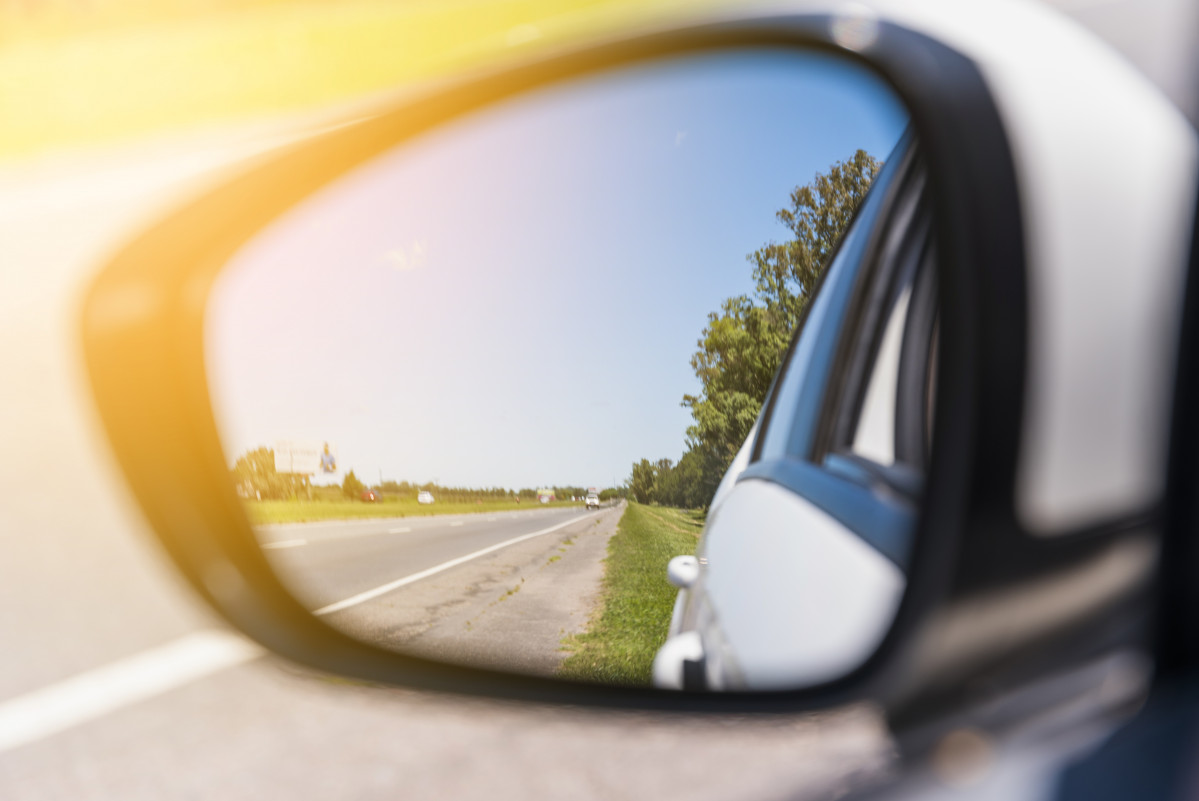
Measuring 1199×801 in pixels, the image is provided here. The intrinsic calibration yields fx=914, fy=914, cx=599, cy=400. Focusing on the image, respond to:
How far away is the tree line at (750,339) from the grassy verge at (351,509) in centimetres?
15

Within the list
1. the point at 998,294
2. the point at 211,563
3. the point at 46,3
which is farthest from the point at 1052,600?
the point at 46,3

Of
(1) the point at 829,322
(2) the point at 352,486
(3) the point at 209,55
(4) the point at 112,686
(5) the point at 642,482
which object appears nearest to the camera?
(5) the point at 642,482

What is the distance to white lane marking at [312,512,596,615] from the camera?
1200mm

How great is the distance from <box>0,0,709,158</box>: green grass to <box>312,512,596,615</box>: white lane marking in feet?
46.4

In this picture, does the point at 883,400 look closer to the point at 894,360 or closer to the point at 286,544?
the point at 894,360

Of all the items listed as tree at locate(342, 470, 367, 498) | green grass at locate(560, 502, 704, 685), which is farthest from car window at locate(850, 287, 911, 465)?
tree at locate(342, 470, 367, 498)

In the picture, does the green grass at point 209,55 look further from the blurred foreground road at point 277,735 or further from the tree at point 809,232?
the tree at point 809,232

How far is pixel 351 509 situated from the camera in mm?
1354

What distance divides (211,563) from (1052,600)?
4.29 feet

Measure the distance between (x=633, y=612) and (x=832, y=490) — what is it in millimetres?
362

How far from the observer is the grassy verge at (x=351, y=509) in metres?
1.21

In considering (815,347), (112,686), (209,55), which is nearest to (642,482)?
(815,347)

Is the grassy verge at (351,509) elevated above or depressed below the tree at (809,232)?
below

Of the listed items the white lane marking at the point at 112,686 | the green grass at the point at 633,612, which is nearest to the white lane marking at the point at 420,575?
the green grass at the point at 633,612
